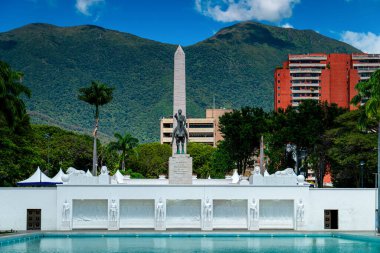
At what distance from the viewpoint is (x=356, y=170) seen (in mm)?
54688

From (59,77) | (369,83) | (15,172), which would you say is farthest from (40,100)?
(369,83)

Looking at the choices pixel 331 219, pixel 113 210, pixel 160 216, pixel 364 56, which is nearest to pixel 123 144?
pixel 113 210

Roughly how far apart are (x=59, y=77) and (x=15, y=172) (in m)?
114

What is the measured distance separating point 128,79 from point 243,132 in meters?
105

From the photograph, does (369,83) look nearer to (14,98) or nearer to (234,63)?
(14,98)

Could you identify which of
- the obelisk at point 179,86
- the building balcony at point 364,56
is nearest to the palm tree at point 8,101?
the obelisk at point 179,86

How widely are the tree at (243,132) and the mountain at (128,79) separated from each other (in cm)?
7063

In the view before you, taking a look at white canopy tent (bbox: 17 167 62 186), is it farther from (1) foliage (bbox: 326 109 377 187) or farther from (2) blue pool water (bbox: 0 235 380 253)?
(1) foliage (bbox: 326 109 377 187)

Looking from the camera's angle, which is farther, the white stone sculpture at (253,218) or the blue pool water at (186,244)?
the white stone sculpture at (253,218)

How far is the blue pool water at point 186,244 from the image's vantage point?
28.1 metres

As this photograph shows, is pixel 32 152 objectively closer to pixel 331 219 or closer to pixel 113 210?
pixel 113 210

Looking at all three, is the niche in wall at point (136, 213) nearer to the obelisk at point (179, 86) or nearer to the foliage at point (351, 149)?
the obelisk at point (179, 86)

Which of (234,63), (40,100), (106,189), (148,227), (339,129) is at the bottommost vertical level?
(148,227)

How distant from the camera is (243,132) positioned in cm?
6669
